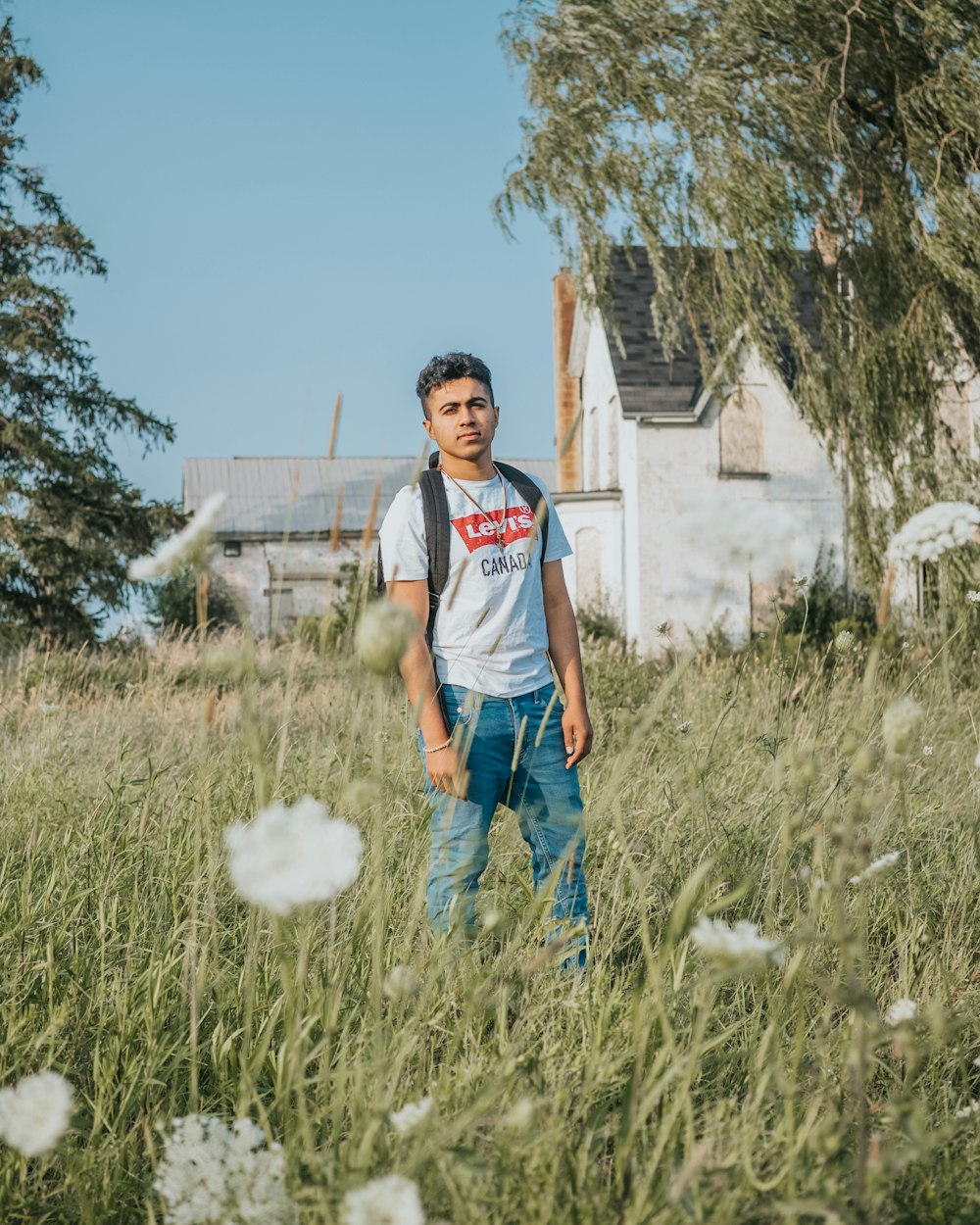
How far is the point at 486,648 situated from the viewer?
2.72 metres

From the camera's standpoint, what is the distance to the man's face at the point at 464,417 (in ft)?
9.20

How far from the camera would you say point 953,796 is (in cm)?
371

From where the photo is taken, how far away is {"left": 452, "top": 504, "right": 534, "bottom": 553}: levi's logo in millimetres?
2783

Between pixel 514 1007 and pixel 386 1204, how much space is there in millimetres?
1076

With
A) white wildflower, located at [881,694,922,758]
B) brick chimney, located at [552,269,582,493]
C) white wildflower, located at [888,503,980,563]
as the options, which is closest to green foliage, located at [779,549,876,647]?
brick chimney, located at [552,269,582,493]

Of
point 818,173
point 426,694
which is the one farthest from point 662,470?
point 426,694

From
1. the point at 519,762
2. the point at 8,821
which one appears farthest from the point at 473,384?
the point at 8,821

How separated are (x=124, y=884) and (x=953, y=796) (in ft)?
8.87

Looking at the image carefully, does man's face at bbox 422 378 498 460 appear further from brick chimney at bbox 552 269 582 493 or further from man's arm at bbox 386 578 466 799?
brick chimney at bbox 552 269 582 493

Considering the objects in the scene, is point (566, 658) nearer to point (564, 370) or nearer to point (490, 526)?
point (490, 526)

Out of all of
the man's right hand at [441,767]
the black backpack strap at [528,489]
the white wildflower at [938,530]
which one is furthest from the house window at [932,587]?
the white wildflower at [938,530]

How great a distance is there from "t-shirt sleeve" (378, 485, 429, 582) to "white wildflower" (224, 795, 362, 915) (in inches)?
68.3

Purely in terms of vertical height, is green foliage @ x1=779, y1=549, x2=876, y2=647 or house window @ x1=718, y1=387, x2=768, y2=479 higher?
house window @ x1=718, y1=387, x2=768, y2=479

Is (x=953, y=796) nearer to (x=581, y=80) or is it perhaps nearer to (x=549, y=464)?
(x=581, y=80)
